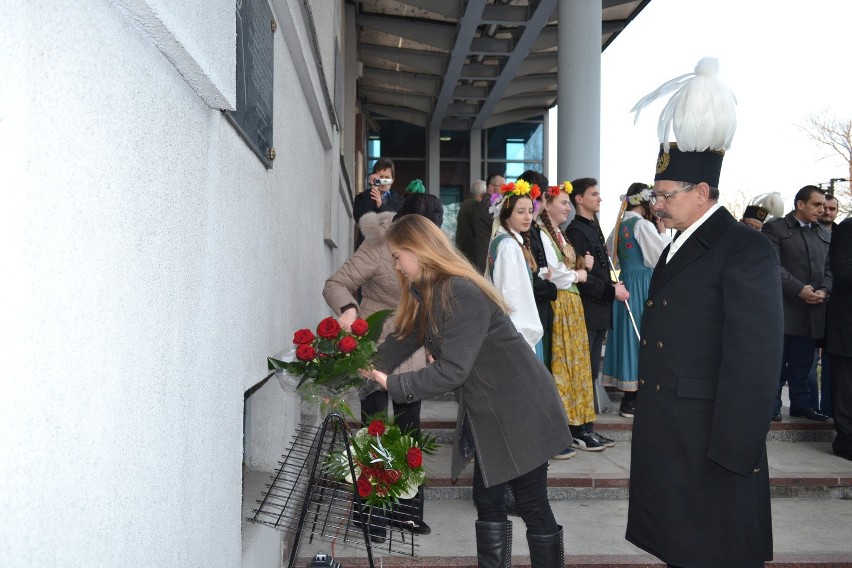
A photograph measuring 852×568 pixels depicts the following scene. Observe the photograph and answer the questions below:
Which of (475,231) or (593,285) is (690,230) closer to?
(593,285)

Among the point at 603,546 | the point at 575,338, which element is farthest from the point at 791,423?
the point at 603,546

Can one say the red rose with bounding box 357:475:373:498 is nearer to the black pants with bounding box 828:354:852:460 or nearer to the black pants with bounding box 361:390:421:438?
the black pants with bounding box 361:390:421:438

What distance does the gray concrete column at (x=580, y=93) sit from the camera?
392 inches

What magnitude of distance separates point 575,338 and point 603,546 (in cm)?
180

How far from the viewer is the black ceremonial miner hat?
9.60 feet

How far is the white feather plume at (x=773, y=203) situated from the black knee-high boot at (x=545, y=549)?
5866 millimetres

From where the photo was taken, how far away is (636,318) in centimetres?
664


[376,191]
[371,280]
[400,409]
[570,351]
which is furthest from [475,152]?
[400,409]

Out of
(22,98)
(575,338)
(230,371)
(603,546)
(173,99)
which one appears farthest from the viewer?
(575,338)

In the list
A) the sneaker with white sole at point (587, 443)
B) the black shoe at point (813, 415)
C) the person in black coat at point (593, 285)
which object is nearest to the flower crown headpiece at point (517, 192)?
the person in black coat at point (593, 285)

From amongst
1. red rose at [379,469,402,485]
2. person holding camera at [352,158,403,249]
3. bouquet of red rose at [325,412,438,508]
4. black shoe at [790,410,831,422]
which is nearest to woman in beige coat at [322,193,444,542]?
bouquet of red rose at [325,412,438,508]

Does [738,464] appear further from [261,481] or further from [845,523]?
[845,523]

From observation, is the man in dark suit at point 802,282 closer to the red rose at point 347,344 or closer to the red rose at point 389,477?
the red rose at point 389,477

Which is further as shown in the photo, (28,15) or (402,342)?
(402,342)
